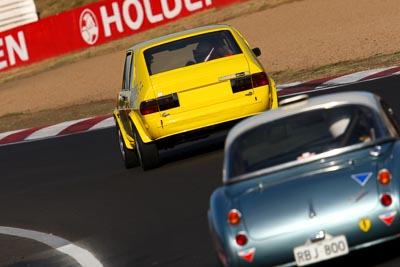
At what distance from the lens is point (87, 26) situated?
41500mm

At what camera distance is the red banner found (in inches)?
1575

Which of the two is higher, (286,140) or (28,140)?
(286,140)

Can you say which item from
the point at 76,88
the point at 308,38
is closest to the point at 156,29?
the point at 76,88

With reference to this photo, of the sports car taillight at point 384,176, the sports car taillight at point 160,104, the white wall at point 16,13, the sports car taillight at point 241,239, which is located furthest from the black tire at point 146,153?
the white wall at point 16,13

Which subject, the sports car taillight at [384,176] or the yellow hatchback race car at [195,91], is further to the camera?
the yellow hatchback race car at [195,91]

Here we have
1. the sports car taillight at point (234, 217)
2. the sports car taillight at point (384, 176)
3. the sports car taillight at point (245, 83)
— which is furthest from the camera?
the sports car taillight at point (245, 83)

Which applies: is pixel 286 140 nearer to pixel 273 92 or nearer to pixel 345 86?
pixel 273 92

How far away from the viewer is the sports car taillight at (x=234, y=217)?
27.3ft

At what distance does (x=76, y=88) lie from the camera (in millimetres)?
33625

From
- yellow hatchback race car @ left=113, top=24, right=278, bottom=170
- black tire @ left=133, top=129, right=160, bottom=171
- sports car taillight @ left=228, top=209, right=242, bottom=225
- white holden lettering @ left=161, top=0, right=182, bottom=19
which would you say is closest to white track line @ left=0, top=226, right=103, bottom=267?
black tire @ left=133, top=129, right=160, bottom=171

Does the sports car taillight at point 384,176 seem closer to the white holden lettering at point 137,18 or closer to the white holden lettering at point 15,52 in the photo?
the white holden lettering at point 137,18

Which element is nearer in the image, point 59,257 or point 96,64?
point 59,257

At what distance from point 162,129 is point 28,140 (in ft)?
32.2

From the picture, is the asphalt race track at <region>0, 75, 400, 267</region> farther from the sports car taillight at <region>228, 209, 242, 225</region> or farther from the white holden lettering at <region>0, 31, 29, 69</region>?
the white holden lettering at <region>0, 31, 29, 69</region>
